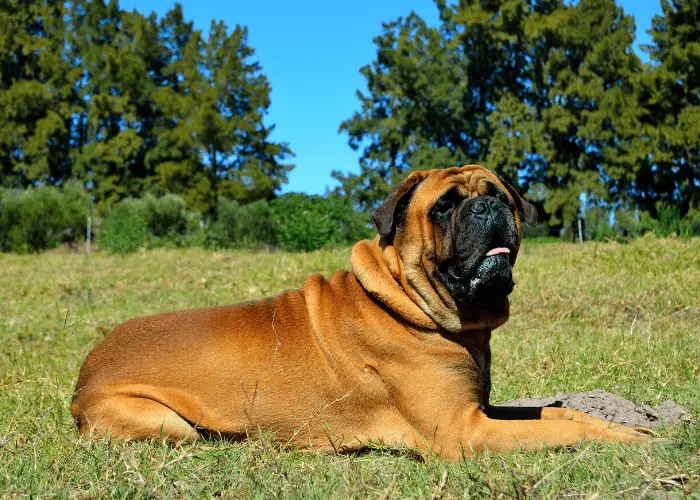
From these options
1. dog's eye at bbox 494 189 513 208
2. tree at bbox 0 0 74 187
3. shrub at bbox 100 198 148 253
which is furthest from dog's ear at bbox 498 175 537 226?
tree at bbox 0 0 74 187

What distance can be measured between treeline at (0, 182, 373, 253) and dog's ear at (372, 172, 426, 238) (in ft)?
49.5

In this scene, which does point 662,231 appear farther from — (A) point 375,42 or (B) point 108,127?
(B) point 108,127

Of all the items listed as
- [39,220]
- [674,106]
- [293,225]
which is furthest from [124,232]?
[674,106]

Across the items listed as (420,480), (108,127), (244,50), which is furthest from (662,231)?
(108,127)

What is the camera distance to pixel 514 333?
7.30 metres

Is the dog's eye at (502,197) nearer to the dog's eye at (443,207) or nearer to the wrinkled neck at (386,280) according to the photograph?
the dog's eye at (443,207)

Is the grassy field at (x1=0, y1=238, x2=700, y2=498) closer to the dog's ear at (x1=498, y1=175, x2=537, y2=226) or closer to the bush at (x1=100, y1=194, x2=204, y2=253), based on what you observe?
the dog's ear at (x1=498, y1=175, x2=537, y2=226)

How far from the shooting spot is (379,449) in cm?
368

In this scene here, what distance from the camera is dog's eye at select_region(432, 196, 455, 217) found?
3801mm

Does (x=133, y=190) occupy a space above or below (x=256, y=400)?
above

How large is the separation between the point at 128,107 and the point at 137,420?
132 feet

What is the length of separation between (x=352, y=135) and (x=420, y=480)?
39211 millimetres

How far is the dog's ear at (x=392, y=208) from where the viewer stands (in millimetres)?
3811

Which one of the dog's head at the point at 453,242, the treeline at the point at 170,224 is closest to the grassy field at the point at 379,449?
the dog's head at the point at 453,242
